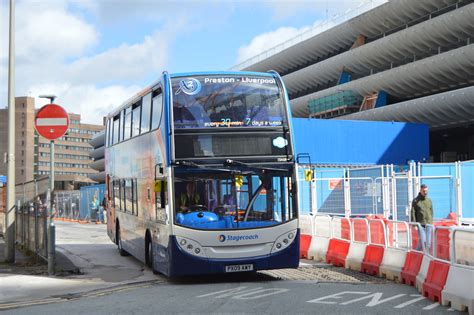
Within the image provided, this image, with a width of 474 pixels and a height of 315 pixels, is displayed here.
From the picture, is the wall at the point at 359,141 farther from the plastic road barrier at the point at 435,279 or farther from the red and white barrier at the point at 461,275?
the red and white barrier at the point at 461,275

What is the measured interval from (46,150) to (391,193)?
138089 mm

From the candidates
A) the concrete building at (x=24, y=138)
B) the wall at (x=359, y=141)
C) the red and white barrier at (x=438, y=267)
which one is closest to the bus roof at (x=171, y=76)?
the red and white barrier at (x=438, y=267)

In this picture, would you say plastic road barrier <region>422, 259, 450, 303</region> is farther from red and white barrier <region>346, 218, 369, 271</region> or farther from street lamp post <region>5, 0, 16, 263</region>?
street lamp post <region>5, 0, 16, 263</region>

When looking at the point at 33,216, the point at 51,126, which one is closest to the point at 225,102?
the point at 51,126

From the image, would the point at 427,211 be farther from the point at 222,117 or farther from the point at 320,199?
the point at 320,199

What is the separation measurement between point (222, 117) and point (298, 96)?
6632 centimetres

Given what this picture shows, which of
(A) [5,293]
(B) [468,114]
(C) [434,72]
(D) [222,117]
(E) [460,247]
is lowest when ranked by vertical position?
(A) [5,293]

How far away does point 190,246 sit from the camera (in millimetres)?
11625

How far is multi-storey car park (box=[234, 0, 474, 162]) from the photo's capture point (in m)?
49.5

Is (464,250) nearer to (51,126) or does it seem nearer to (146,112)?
(146,112)

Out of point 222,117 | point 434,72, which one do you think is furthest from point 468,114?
point 222,117

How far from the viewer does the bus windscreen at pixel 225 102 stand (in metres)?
12.1

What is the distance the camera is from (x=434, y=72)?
5194cm

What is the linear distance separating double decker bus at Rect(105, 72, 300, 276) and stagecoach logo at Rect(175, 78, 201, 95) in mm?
19
